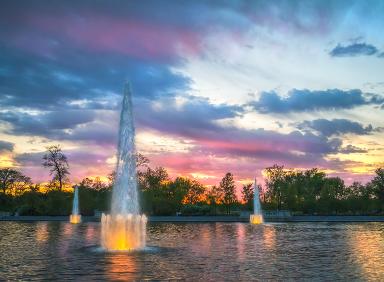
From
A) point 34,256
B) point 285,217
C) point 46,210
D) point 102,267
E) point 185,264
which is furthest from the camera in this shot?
point 46,210

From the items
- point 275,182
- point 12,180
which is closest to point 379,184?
point 275,182

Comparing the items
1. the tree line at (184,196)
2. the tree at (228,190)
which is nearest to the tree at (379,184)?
the tree line at (184,196)

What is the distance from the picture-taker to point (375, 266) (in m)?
18.7

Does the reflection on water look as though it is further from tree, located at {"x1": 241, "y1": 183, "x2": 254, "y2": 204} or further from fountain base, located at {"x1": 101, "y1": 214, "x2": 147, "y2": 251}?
tree, located at {"x1": 241, "y1": 183, "x2": 254, "y2": 204}

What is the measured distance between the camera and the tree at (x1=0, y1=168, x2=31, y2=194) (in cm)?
10669

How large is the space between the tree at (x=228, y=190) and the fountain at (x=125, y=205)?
68888 millimetres

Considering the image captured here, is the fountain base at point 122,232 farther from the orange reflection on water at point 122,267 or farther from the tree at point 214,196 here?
the tree at point 214,196

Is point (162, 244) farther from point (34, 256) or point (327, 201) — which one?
point (327, 201)

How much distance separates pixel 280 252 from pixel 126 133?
36.9ft

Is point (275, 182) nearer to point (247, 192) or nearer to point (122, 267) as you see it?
point (247, 192)

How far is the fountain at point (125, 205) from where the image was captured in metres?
25.2

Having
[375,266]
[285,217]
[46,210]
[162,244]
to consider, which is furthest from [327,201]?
[375,266]

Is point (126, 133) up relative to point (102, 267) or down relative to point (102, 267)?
up

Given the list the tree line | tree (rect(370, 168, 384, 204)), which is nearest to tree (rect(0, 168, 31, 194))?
the tree line
